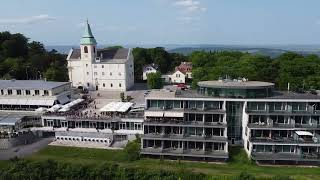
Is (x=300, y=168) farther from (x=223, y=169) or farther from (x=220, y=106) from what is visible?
(x=220, y=106)

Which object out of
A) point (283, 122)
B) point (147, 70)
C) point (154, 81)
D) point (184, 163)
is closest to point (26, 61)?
point (147, 70)

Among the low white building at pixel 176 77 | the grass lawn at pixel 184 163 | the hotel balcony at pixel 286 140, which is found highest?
the low white building at pixel 176 77

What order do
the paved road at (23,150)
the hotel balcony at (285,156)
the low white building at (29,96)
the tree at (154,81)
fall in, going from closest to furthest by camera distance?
the hotel balcony at (285,156), the paved road at (23,150), the low white building at (29,96), the tree at (154,81)

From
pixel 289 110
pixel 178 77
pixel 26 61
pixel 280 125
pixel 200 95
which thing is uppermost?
pixel 26 61

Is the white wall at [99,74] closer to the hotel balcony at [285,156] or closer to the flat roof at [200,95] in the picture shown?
the flat roof at [200,95]

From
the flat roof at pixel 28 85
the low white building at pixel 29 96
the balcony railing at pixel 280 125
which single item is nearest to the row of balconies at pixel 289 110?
the balcony railing at pixel 280 125

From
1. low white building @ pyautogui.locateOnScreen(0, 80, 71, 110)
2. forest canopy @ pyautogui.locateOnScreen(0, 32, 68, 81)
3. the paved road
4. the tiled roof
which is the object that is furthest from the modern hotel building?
forest canopy @ pyautogui.locateOnScreen(0, 32, 68, 81)

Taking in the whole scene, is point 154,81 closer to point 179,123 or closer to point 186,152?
point 179,123

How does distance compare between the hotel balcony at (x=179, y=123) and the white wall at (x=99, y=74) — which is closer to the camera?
the hotel balcony at (x=179, y=123)
